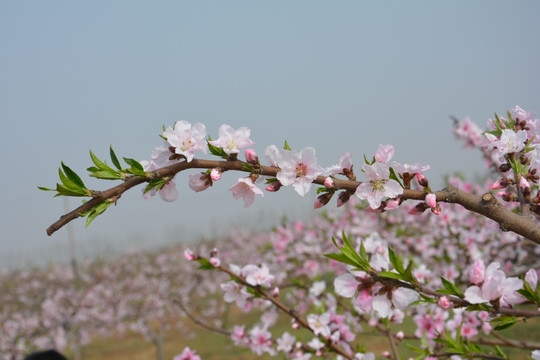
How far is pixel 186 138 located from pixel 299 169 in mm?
349

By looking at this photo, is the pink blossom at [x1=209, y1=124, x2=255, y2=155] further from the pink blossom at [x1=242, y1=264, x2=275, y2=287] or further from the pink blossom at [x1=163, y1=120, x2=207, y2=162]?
the pink blossom at [x1=242, y1=264, x2=275, y2=287]

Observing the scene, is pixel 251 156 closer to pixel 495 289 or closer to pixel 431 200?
pixel 431 200

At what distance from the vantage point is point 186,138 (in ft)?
3.92

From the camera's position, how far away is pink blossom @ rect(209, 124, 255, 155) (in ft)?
4.09

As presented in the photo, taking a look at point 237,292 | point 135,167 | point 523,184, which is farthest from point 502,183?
point 237,292

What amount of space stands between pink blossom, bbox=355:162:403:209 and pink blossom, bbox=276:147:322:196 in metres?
0.14

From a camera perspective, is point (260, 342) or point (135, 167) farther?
point (260, 342)

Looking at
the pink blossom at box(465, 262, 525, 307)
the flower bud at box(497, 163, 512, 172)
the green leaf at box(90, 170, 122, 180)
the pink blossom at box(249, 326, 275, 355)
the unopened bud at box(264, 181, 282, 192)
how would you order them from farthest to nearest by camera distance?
the pink blossom at box(249, 326, 275, 355) < the flower bud at box(497, 163, 512, 172) < the unopened bud at box(264, 181, 282, 192) < the green leaf at box(90, 170, 122, 180) < the pink blossom at box(465, 262, 525, 307)

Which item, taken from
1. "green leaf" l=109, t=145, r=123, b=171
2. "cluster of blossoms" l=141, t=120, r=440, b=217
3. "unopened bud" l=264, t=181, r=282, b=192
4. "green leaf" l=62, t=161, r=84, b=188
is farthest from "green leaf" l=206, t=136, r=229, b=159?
"green leaf" l=62, t=161, r=84, b=188

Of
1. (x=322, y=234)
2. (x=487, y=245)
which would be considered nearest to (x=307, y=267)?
(x=322, y=234)

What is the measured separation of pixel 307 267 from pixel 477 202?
7173 millimetres

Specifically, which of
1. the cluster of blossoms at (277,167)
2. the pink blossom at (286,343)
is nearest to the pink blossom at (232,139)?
the cluster of blossoms at (277,167)

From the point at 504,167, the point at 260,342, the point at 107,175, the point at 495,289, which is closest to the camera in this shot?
the point at 495,289

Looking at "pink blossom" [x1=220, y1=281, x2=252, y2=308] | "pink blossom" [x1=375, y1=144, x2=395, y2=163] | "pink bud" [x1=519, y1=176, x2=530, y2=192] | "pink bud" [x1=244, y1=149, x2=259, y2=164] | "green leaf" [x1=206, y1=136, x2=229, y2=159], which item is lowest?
"pink blossom" [x1=220, y1=281, x2=252, y2=308]
